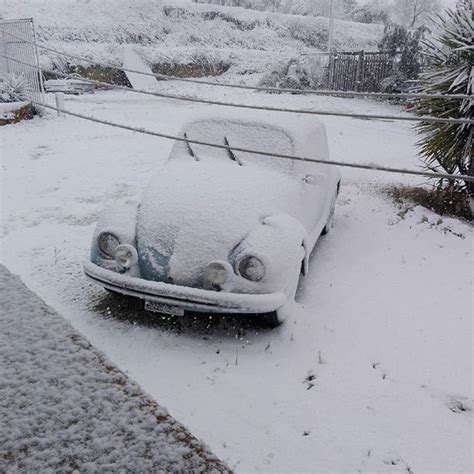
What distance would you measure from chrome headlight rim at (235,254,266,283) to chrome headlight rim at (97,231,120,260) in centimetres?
106

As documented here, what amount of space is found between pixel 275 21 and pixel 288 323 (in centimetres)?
3667

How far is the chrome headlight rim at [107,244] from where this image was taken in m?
3.95

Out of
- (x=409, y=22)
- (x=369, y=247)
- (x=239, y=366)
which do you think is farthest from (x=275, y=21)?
(x=239, y=366)

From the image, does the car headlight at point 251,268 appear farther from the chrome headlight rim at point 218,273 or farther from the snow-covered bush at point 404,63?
the snow-covered bush at point 404,63

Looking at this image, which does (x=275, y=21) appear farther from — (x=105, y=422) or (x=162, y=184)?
(x=105, y=422)

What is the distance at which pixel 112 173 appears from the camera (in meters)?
8.34

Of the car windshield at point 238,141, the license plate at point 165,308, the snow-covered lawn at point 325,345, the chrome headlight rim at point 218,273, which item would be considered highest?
the car windshield at point 238,141

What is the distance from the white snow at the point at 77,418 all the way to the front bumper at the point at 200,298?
2.00 feet

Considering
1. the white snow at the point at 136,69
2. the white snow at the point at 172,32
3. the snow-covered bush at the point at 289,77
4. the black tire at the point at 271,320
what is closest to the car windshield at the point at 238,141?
the black tire at the point at 271,320

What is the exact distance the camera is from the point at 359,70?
1922 cm

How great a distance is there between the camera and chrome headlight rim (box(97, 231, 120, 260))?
395 cm

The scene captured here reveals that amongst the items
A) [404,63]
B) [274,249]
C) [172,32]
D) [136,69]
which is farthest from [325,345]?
[172,32]

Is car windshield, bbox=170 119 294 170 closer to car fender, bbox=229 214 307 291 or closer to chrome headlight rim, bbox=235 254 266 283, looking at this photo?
car fender, bbox=229 214 307 291

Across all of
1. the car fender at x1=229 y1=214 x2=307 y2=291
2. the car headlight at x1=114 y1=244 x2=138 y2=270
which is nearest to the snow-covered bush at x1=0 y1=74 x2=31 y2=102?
the car headlight at x1=114 y1=244 x2=138 y2=270
